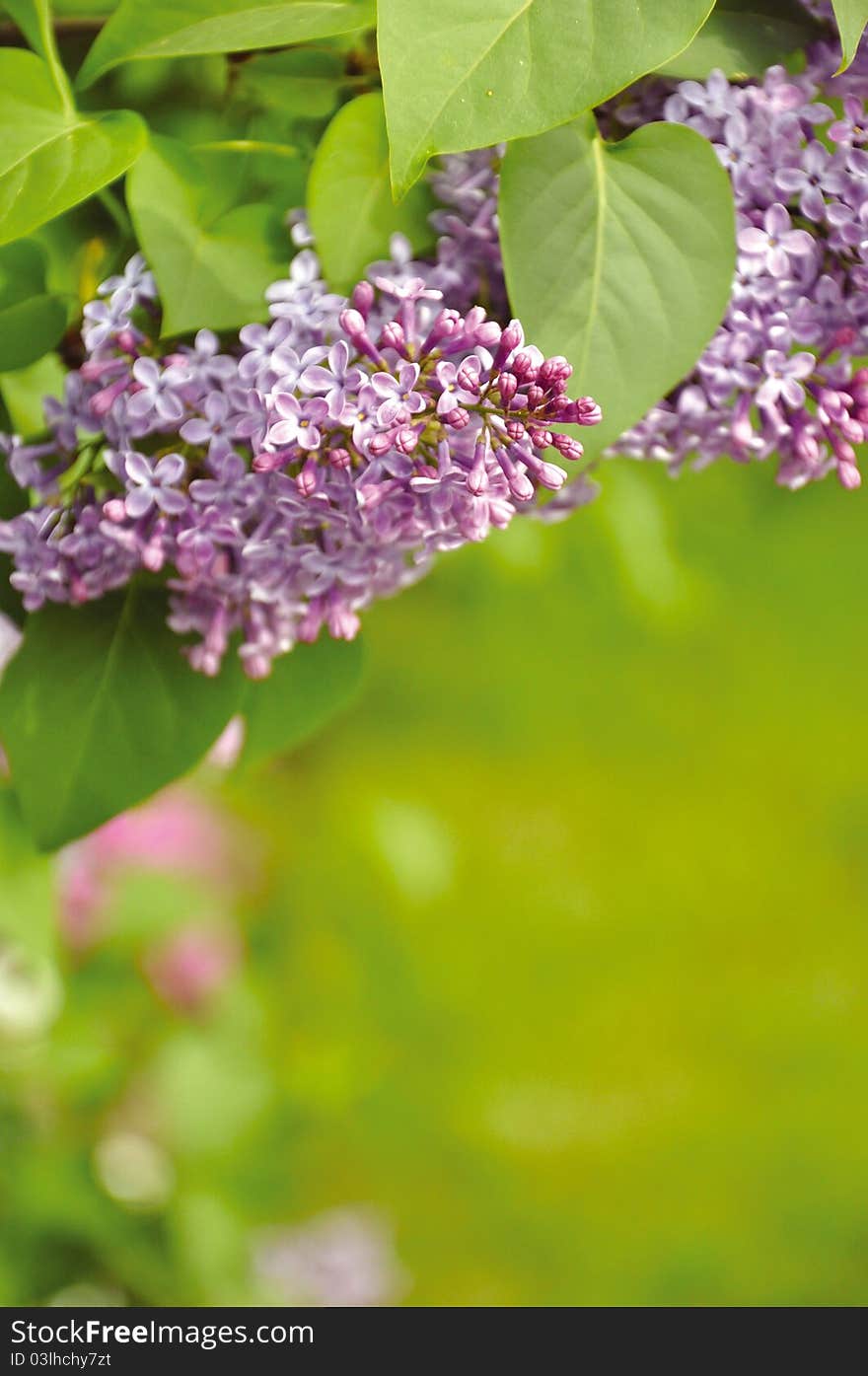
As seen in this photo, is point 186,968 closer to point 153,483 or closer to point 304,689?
point 304,689

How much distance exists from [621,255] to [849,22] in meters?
0.08

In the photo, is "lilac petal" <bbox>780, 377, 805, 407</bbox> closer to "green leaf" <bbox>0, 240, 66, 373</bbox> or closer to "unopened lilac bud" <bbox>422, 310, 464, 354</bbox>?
"unopened lilac bud" <bbox>422, 310, 464, 354</bbox>

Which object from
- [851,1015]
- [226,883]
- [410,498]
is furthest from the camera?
[851,1015]

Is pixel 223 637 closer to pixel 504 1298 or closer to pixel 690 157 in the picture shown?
pixel 690 157

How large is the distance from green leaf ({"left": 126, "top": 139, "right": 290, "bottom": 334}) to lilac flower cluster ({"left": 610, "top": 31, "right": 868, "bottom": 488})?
0.12 metres

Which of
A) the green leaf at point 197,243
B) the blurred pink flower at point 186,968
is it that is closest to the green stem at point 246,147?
the green leaf at point 197,243

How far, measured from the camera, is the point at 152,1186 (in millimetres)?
1110

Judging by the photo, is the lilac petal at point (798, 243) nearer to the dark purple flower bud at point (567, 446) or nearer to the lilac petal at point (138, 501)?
the dark purple flower bud at point (567, 446)

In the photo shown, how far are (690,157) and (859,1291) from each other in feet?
5.58

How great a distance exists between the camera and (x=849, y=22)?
1.17 ft

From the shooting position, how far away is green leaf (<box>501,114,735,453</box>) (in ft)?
1.24

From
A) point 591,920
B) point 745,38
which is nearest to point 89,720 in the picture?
point 745,38

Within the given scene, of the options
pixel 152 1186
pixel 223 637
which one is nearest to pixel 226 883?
pixel 152 1186

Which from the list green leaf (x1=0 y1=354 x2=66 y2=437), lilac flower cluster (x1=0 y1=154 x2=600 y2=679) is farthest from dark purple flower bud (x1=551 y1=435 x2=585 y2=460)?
green leaf (x1=0 y1=354 x2=66 y2=437)
